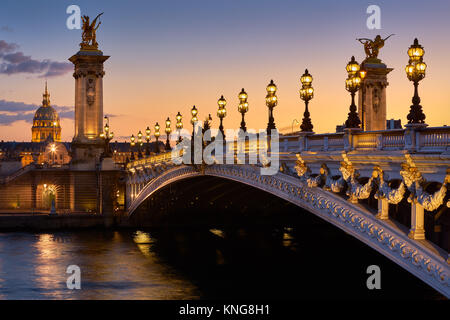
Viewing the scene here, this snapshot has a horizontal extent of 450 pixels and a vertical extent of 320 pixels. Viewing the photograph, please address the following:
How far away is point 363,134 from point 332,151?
1837 millimetres

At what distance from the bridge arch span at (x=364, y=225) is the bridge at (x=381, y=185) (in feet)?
0.09

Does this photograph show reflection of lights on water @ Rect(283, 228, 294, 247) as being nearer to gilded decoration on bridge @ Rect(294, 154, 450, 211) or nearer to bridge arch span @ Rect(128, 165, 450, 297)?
bridge arch span @ Rect(128, 165, 450, 297)

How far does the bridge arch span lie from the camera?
21.0 m

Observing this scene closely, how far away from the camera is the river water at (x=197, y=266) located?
3938 cm

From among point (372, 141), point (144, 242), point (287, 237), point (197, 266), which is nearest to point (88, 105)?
point (144, 242)

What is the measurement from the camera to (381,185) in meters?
23.0

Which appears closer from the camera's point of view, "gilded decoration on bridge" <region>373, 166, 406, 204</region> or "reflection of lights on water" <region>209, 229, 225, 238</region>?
"gilded decoration on bridge" <region>373, 166, 406, 204</region>

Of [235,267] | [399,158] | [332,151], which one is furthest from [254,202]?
[399,158]

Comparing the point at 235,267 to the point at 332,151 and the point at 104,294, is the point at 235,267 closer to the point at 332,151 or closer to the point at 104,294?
the point at 104,294

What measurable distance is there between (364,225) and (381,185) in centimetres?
212

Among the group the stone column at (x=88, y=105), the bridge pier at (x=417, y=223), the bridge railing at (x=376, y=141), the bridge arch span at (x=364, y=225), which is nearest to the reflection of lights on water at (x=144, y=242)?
the bridge arch span at (x=364, y=225)

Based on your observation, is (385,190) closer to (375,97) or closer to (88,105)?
(375,97)

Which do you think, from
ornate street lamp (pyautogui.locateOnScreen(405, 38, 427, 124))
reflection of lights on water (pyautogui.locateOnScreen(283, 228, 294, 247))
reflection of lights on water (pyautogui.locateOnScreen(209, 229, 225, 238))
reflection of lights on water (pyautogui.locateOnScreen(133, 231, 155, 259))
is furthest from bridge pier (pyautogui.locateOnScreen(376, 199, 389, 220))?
reflection of lights on water (pyautogui.locateOnScreen(209, 229, 225, 238))

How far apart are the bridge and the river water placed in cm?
872
